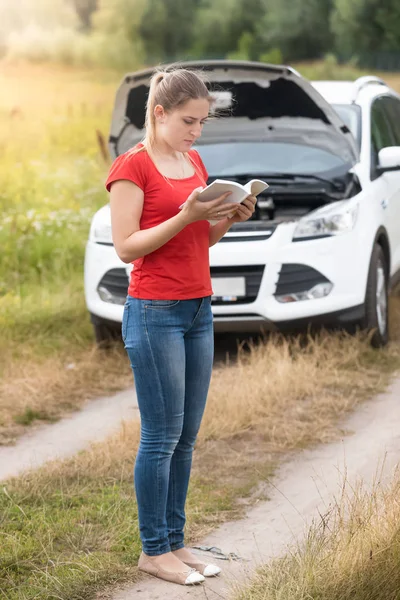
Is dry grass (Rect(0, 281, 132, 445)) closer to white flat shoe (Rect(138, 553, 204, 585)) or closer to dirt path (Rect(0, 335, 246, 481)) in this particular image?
dirt path (Rect(0, 335, 246, 481))

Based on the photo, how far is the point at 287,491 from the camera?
198 inches

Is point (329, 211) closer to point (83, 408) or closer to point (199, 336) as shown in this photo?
point (83, 408)

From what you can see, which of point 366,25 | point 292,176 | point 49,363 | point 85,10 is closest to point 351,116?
point 292,176

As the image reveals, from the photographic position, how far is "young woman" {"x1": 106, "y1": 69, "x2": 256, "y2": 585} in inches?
142

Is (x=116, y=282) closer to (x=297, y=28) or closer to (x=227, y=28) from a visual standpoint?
(x=227, y=28)

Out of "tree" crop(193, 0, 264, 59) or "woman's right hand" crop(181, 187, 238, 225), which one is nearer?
"woman's right hand" crop(181, 187, 238, 225)

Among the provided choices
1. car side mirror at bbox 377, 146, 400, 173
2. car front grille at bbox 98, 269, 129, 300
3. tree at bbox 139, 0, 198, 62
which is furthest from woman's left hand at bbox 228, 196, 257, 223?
tree at bbox 139, 0, 198, 62

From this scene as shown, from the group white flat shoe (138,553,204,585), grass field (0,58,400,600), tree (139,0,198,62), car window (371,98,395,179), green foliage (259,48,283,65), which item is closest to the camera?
white flat shoe (138,553,204,585)

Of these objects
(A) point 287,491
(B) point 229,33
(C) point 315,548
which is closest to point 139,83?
(A) point 287,491

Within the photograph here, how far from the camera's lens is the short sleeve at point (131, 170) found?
11.8ft

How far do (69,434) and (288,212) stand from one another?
7.60ft

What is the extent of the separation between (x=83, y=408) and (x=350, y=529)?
3.37m

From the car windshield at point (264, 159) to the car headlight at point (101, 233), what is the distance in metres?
0.80

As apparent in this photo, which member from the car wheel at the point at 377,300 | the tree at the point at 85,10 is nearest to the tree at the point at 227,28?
the tree at the point at 85,10
